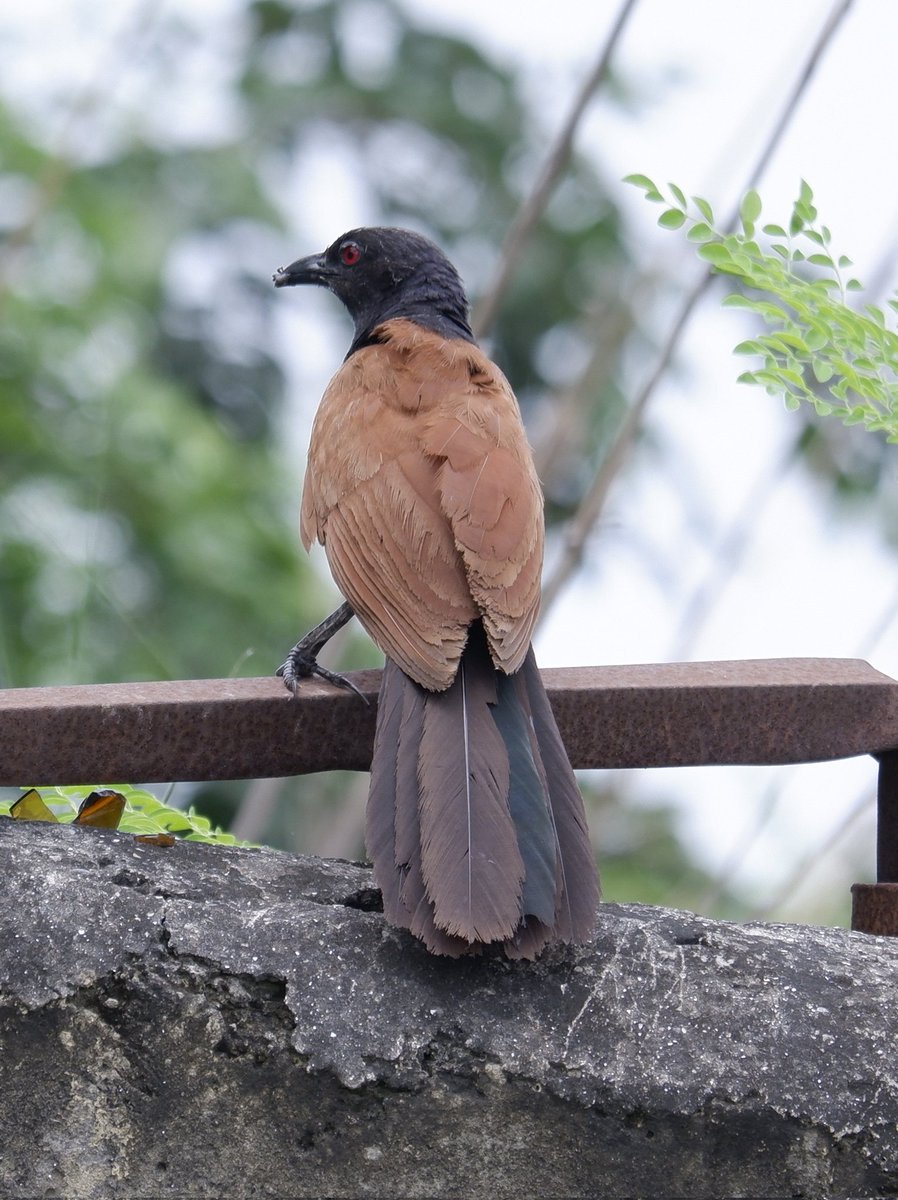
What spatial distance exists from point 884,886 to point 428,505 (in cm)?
88

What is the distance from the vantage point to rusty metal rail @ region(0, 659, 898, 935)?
6.28ft

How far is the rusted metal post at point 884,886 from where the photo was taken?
2.05m

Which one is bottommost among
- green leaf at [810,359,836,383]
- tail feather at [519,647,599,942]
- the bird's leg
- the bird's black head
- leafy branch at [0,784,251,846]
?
Result: leafy branch at [0,784,251,846]

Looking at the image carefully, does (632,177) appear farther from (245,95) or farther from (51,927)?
(245,95)

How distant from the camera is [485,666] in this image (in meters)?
1.96

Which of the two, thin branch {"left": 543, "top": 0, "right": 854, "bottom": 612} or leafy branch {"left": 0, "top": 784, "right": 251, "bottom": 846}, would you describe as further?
thin branch {"left": 543, "top": 0, "right": 854, "bottom": 612}

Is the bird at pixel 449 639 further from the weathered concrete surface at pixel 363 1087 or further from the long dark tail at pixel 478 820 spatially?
the weathered concrete surface at pixel 363 1087

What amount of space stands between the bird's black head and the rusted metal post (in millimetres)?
→ 1601

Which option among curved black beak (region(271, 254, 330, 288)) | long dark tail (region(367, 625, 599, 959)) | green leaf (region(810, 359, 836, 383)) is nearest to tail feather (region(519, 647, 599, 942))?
long dark tail (region(367, 625, 599, 959))

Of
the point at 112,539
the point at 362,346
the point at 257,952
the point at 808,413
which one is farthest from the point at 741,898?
the point at 257,952

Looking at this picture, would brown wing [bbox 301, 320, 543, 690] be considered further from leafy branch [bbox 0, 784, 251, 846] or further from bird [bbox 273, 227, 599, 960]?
leafy branch [bbox 0, 784, 251, 846]

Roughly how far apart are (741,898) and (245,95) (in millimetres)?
6360

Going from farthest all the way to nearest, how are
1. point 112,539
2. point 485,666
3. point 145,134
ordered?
point 145,134
point 112,539
point 485,666

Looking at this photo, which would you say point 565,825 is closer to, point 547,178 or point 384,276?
point 384,276
